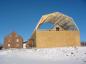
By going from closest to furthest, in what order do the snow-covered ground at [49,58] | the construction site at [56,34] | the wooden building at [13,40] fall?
the snow-covered ground at [49,58]
the construction site at [56,34]
the wooden building at [13,40]

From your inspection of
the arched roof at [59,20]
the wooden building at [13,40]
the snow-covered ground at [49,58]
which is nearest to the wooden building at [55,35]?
the arched roof at [59,20]

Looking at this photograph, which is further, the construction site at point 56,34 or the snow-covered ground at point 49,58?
the construction site at point 56,34

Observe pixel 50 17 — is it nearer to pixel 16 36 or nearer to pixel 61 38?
pixel 61 38

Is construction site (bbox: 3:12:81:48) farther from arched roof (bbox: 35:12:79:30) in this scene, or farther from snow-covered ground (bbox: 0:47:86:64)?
snow-covered ground (bbox: 0:47:86:64)

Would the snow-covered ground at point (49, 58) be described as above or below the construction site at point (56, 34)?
below

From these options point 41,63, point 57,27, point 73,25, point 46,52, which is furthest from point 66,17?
point 41,63

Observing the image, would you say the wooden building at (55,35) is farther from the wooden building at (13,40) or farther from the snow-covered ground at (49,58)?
the wooden building at (13,40)

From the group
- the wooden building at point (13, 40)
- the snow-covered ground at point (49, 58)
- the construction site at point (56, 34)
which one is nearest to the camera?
the snow-covered ground at point (49, 58)

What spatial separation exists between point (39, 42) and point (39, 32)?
6.82 feet

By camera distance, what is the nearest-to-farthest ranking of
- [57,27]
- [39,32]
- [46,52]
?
[46,52] → [39,32] → [57,27]

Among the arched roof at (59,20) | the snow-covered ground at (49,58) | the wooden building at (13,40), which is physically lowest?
the snow-covered ground at (49,58)

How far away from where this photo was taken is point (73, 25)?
5153 cm

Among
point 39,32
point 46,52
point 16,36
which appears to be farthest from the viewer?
point 16,36

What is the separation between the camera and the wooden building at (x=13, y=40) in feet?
205
